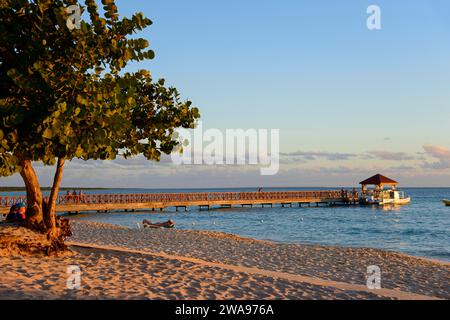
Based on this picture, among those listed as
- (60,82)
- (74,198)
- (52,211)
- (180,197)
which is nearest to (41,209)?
(52,211)

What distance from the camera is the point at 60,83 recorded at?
420 inches

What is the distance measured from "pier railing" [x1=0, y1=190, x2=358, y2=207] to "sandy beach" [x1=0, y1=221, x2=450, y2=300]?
31.1 m

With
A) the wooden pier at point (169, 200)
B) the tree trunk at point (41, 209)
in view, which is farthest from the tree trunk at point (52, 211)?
the wooden pier at point (169, 200)

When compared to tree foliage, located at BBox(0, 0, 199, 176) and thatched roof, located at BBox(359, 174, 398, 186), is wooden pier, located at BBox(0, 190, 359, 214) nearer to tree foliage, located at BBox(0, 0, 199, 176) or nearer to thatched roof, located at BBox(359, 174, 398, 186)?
thatched roof, located at BBox(359, 174, 398, 186)

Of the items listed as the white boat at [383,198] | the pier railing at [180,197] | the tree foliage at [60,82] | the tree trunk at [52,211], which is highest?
the tree foliage at [60,82]

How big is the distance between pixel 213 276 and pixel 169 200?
45509 millimetres

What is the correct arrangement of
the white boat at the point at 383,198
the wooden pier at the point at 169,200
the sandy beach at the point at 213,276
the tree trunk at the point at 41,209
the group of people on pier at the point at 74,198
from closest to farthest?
the sandy beach at the point at 213,276 → the tree trunk at the point at 41,209 → the wooden pier at the point at 169,200 → the group of people on pier at the point at 74,198 → the white boat at the point at 383,198

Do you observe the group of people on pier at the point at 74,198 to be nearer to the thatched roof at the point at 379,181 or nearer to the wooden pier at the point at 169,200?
the wooden pier at the point at 169,200

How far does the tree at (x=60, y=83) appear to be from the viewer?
1059 cm

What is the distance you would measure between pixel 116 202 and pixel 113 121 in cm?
4193

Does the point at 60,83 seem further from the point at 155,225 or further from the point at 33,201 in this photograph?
the point at 155,225

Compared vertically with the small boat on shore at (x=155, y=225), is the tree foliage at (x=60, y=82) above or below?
above

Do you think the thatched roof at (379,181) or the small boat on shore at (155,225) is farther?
the thatched roof at (379,181)

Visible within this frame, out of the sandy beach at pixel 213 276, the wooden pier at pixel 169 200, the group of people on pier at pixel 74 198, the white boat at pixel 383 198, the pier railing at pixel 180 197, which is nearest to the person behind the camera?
the sandy beach at pixel 213 276
